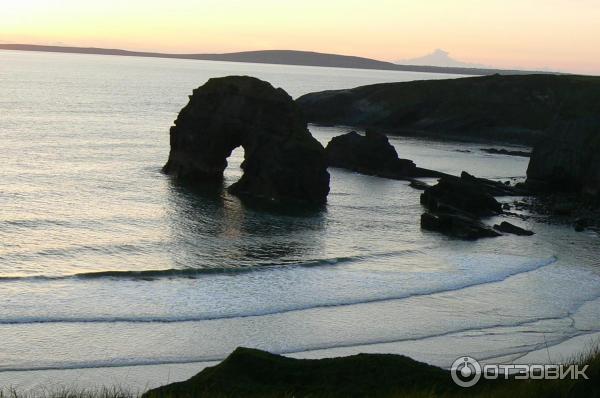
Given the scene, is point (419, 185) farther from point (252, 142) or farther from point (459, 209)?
point (252, 142)

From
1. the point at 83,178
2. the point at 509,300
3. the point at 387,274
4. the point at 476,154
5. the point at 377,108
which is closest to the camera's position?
the point at 509,300

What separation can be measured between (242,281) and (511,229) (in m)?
18.4

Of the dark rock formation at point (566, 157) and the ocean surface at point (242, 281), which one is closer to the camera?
the ocean surface at point (242, 281)

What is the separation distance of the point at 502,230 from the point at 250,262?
15.8m

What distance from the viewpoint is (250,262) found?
34.8 metres

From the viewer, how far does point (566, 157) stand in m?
60.0

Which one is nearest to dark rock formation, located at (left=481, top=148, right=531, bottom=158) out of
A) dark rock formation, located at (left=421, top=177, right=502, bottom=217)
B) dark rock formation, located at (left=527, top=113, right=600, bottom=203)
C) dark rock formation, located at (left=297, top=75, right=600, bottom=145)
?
dark rock formation, located at (left=297, top=75, right=600, bottom=145)

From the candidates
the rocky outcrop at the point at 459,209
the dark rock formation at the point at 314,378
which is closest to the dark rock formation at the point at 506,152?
the rocky outcrop at the point at 459,209

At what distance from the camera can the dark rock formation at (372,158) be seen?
65.8 meters

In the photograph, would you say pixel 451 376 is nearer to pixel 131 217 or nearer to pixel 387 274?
pixel 387 274

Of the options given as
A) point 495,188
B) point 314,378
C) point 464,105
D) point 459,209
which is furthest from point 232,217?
point 464,105

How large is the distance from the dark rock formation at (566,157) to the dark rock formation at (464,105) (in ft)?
139

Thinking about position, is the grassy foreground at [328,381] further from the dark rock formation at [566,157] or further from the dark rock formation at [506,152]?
the dark rock formation at [506,152]

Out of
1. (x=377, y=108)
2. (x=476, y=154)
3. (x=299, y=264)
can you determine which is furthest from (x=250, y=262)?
(x=377, y=108)
